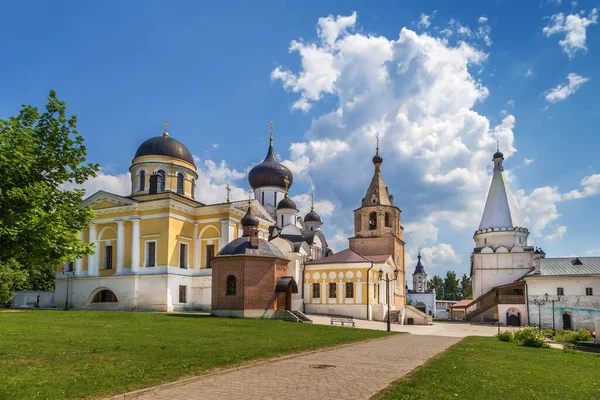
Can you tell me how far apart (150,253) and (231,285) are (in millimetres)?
11416

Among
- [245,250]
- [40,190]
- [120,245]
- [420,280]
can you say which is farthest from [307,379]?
[420,280]

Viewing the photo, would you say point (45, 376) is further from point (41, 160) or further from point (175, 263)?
point (175, 263)

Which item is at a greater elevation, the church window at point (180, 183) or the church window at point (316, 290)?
the church window at point (180, 183)

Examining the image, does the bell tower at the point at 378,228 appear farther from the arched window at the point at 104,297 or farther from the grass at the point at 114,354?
the grass at the point at 114,354

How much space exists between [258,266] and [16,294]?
98.0ft

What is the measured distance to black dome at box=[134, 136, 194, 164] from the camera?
43188 mm

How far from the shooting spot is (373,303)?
38.9 m

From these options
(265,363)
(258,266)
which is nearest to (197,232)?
(258,266)

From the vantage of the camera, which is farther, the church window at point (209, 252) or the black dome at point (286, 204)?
the black dome at point (286, 204)

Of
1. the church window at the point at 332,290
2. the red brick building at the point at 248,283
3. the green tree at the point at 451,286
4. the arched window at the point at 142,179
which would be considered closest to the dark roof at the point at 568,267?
the church window at the point at 332,290

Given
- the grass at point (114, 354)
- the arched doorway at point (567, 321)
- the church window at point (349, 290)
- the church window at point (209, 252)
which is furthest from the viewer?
the arched doorway at point (567, 321)

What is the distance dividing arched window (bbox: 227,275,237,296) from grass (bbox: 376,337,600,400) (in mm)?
16719

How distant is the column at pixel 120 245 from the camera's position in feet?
127

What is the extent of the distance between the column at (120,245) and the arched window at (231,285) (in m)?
12.9
